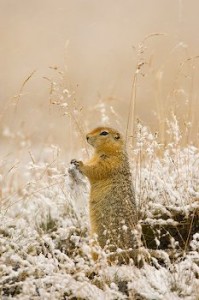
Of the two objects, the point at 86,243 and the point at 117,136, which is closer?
the point at 86,243

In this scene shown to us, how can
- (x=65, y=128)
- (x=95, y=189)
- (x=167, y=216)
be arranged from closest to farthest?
(x=95, y=189) → (x=167, y=216) → (x=65, y=128)

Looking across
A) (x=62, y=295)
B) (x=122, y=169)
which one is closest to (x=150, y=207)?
(x=122, y=169)

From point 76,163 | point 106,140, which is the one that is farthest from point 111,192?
point 106,140

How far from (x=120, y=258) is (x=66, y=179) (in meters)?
1.03

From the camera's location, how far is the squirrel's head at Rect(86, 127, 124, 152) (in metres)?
6.57

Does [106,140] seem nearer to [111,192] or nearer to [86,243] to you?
[111,192]

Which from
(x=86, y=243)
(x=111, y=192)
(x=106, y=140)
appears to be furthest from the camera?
(x=106, y=140)

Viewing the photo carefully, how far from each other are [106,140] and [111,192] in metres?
0.58

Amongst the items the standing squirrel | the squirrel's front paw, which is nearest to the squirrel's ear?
the standing squirrel

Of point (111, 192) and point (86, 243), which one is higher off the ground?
point (111, 192)

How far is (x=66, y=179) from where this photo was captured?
21.9ft

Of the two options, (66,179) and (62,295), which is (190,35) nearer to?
(66,179)

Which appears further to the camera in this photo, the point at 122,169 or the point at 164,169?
the point at 164,169

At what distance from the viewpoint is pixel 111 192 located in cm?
617
